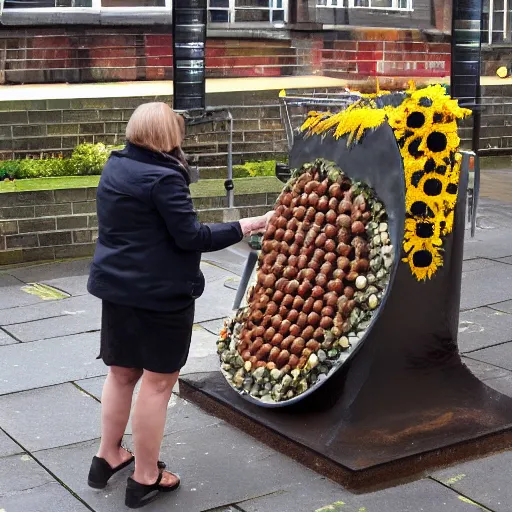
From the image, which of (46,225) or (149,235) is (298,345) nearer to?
(149,235)

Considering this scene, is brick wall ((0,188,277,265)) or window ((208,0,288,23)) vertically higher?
window ((208,0,288,23))

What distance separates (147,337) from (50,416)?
1561 millimetres

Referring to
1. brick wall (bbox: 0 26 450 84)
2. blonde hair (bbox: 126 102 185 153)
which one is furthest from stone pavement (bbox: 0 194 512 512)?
brick wall (bbox: 0 26 450 84)

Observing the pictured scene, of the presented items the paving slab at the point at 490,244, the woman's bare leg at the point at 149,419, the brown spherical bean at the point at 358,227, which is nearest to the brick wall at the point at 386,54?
the paving slab at the point at 490,244

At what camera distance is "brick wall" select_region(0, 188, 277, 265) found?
10070 millimetres

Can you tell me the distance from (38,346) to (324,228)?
2.87 metres

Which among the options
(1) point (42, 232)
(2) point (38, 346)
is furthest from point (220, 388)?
(1) point (42, 232)

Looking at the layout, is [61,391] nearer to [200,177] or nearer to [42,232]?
[42,232]

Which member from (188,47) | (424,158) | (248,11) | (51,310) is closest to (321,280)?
(424,158)

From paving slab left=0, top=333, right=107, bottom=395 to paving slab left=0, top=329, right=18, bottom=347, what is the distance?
0.09m

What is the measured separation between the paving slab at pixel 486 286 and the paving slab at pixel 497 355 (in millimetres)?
1104

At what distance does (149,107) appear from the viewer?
15.0ft

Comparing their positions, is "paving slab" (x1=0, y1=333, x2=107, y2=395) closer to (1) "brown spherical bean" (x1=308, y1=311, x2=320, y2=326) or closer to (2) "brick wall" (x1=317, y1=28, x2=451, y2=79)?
(1) "brown spherical bean" (x1=308, y1=311, x2=320, y2=326)

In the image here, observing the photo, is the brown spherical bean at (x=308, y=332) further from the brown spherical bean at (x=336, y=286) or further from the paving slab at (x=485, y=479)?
the paving slab at (x=485, y=479)
